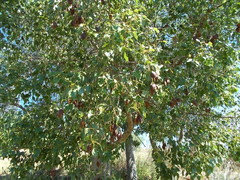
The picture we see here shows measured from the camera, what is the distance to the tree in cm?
287

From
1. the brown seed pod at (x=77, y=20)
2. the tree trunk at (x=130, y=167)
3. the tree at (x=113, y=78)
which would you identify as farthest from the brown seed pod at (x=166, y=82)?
the tree trunk at (x=130, y=167)

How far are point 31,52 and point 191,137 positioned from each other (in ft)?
10.4

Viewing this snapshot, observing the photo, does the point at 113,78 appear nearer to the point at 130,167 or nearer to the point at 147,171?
the point at 130,167

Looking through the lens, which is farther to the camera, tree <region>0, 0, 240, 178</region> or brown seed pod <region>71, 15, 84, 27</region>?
brown seed pod <region>71, 15, 84, 27</region>

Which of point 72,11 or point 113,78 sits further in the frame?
point 72,11

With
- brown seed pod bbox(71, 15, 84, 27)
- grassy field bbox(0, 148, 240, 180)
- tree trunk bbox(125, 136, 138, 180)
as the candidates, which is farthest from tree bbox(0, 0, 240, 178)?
grassy field bbox(0, 148, 240, 180)

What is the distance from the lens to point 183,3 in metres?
4.20

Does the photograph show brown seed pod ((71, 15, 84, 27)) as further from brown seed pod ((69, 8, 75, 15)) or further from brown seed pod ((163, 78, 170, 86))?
brown seed pod ((163, 78, 170, 86))

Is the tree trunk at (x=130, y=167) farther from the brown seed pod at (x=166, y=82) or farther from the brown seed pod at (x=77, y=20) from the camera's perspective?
the brown seed pod at (x=77, y=20)

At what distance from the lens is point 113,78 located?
2.83 m

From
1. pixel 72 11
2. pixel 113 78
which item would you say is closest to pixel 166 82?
pixel 113 78

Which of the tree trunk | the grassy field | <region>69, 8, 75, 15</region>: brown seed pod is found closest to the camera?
<region>69, 8, 75, 15</region>: brown seed pod

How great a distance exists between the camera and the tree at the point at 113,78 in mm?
2871

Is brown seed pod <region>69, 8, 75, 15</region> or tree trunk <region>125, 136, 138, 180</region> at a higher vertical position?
brown seed pod <region>69, 8, 75, 15</region>
